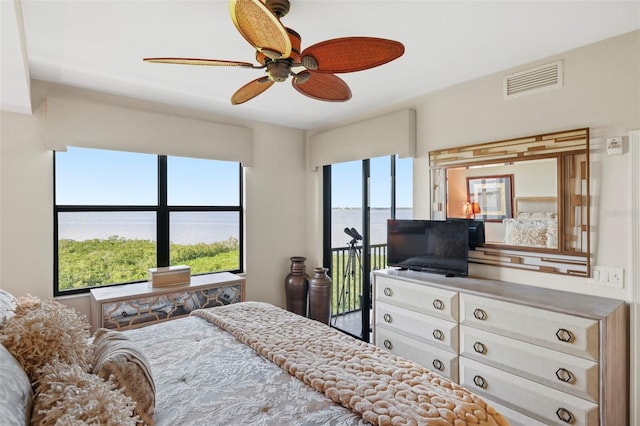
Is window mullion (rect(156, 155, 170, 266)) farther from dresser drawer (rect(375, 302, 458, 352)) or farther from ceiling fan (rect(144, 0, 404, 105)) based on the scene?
dresser drawer (rect(375, 302, 458, 352))

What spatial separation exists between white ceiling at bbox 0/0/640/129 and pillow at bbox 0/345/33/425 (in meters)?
1.33

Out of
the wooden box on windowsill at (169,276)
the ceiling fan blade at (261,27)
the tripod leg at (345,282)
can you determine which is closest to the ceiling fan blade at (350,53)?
the ceiling fan blade at (261,27)

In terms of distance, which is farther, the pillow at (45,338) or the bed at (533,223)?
the bed at (533,223)

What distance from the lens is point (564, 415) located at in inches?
71.3

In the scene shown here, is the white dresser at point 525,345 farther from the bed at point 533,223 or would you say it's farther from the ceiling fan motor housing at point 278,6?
the ceiling fan motor housing at point 278,6

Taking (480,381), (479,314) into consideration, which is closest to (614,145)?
(479,314)

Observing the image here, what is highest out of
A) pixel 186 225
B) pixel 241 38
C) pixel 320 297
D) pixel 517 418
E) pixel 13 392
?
pixel 241 38

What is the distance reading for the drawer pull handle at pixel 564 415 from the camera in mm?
1793

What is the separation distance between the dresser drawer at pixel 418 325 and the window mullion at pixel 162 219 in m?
2.18

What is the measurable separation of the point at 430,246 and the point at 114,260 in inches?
114

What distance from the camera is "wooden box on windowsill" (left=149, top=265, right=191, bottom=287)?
9.89ft

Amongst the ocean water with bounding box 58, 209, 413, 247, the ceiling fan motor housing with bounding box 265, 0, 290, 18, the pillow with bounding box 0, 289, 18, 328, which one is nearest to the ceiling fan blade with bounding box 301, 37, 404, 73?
the ceiling fan motor housing with bounding box 265, 0, 290, 18

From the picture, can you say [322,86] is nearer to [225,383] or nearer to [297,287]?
[225,383]

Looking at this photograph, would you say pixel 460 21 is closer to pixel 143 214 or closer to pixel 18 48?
pixel 18 48
